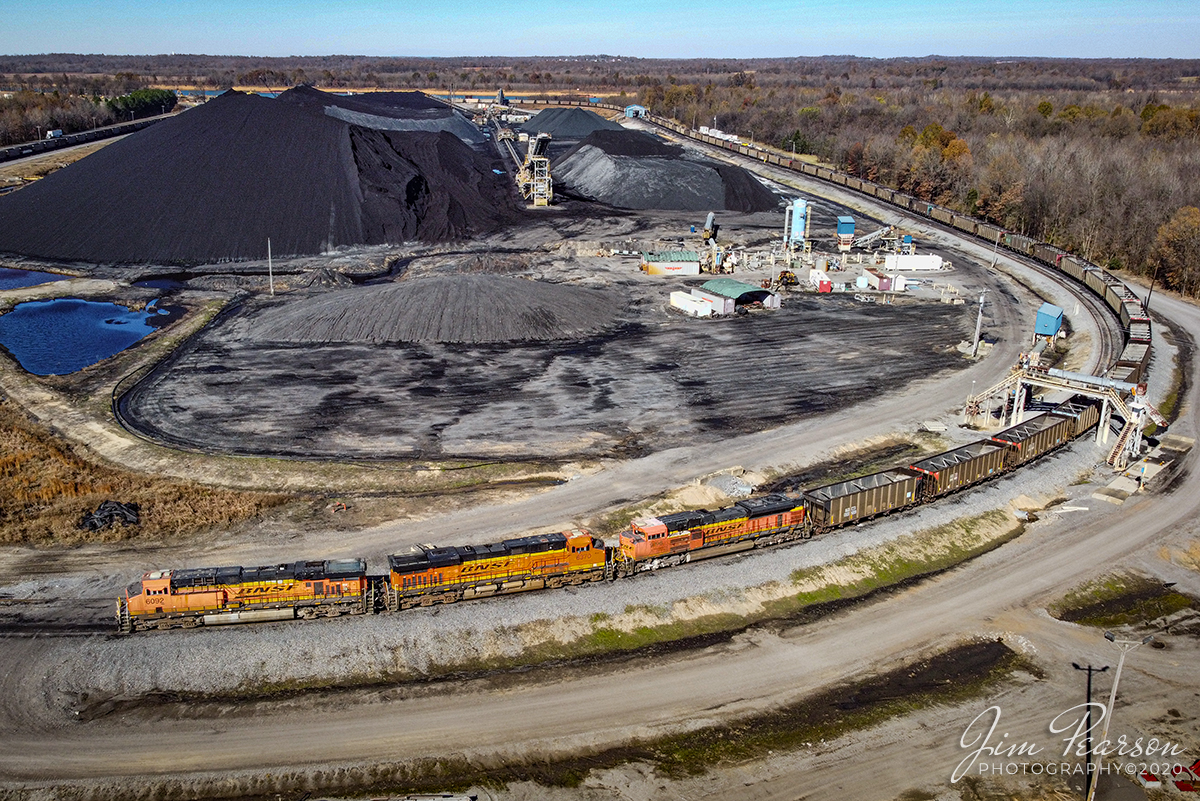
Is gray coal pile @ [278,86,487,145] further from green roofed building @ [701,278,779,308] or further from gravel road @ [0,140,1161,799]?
gravel road @ [0,140,1161,799]

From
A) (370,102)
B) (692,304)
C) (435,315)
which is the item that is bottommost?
(435,315)

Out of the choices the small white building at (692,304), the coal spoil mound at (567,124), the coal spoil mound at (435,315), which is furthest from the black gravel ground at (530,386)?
the coal spoil mound at (567,124)

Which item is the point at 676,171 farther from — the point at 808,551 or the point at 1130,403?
the point at 808,551

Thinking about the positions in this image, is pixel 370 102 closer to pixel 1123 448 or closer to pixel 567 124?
pixel 567 124

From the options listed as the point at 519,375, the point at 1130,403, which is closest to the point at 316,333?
the point at 519,375

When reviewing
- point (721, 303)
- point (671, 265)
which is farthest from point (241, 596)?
point (671, 265)
